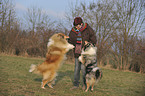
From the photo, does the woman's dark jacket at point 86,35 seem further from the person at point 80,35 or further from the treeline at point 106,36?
the treeline at point 106,36

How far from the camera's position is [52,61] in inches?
154

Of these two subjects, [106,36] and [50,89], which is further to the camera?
[106,36]

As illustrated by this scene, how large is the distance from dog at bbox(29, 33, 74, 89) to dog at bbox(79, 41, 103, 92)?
0.55m

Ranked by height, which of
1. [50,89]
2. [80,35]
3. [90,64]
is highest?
[80,35]

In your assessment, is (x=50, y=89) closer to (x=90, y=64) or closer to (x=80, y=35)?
(x=90, y=64)

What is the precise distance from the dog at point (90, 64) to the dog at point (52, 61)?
55 centimetres

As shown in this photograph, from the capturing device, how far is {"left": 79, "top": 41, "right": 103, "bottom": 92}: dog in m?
3.80

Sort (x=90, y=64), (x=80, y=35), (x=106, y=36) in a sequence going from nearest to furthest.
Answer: (x=90, y=64) < (x=80, y=35) < (x=106, y=36)

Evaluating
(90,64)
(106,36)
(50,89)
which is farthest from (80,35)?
(106,36)

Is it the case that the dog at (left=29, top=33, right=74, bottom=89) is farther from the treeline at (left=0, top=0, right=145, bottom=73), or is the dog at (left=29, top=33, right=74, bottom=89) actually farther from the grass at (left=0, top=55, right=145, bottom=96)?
the treeline at (left=0, top=0, right=145, bottom=73)

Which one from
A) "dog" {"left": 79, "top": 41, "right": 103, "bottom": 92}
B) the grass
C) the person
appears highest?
the person

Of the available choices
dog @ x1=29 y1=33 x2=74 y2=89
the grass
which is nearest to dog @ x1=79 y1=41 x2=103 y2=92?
the grass

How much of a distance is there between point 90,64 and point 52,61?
103 cm

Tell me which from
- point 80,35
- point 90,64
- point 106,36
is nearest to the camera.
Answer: point 90,64
